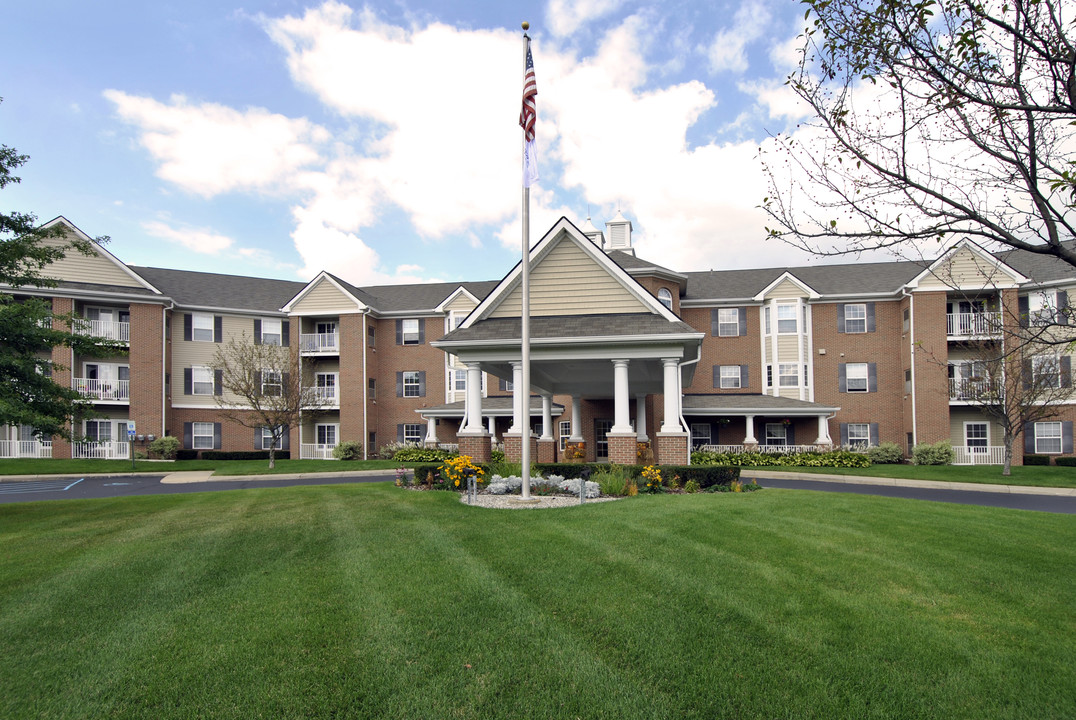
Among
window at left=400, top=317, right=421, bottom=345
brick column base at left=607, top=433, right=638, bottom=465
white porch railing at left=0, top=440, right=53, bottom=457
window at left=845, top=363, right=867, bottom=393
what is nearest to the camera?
brick column base at left=607, top=433, right=638, bottom=465

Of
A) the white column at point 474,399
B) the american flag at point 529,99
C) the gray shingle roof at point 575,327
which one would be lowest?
the white column at point 474,399

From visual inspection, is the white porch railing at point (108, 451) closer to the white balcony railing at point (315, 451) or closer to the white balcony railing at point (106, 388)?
the white balcony railing at point (106, 388)

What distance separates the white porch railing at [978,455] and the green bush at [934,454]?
0.79 meters

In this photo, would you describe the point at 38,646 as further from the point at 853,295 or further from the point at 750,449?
the point at 853,295

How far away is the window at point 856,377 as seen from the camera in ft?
108

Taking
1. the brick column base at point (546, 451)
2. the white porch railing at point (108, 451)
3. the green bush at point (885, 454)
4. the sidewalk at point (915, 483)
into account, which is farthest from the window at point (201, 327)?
the green bush at point (885, 454)

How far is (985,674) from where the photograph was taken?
4.68 m

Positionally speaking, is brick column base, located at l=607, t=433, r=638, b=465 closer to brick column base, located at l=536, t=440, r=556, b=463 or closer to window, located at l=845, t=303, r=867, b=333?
brick column base, located at l=536, t=440, r=556, b=463

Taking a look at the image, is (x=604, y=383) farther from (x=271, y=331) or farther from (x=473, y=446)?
(x=271, y=331)

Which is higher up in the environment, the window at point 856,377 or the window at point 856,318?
the window at point 856,318

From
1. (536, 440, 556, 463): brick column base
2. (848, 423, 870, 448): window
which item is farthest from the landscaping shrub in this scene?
(848, 423, 870, 448): window

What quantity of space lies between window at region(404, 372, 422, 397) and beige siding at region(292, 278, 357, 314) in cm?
496

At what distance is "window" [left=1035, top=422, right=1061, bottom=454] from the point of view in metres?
29.4

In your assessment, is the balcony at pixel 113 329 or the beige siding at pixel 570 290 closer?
the beige siding at pixel 570 290
